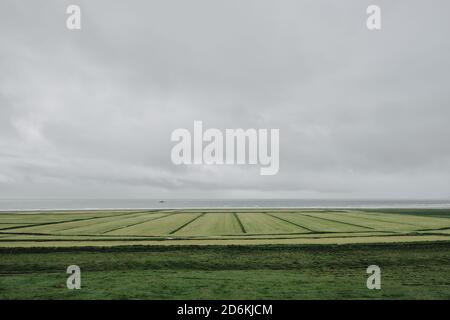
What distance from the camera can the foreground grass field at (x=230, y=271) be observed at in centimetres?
1652

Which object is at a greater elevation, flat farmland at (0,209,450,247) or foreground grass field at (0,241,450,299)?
foreground grass field at (0,241,450,299)

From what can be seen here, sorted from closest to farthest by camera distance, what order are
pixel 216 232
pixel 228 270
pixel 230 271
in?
pixel 230 271 → pixel 228 270 → pixel 216 232

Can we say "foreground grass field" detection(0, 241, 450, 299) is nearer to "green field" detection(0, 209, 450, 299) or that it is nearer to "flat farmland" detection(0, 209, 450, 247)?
"green field" detection(0, 209, 450, 299)

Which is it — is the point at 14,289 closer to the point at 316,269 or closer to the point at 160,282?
the point at 160,282

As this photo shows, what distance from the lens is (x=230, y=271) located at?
20969 mm

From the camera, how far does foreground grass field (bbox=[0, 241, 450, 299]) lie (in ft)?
54.2

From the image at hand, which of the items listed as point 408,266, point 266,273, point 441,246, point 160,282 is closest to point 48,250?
point 160,282

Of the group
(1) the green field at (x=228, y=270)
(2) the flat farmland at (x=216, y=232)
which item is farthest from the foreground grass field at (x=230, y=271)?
(2) the flat farmland at (x=216, y=232)

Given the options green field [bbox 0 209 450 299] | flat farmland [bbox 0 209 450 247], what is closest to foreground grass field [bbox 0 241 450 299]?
green field [bbox 0 209 450 299]

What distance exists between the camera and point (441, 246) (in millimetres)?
28312

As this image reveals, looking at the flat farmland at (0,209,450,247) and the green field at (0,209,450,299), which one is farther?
the flat farmland at (0,209,450,247)

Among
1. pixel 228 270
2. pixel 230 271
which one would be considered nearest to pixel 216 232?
pixel 228 270

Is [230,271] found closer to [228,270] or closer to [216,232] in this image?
[228,270]
